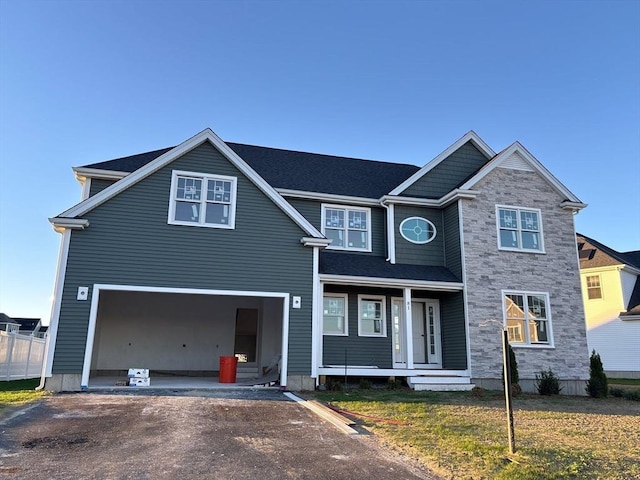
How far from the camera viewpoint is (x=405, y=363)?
14.9 meters

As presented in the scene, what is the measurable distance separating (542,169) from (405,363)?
8092 millimetres

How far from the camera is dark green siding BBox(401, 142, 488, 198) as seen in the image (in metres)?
16.2

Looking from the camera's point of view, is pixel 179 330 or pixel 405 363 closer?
pixel 405 363

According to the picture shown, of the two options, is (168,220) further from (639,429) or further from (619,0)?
(619,0)

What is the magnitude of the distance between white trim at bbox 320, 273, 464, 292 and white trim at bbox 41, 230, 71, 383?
670cm

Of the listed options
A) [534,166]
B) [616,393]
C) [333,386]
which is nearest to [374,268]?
[333,386]

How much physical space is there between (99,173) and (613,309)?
24.4 metres

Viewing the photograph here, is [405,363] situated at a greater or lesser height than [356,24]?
lesser

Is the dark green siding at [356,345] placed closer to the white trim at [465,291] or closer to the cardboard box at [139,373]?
the white trim at [465,291]

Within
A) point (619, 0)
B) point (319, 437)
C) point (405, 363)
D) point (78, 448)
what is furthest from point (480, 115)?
point (78, 448)

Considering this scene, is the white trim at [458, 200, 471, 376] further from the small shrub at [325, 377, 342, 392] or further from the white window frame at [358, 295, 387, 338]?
the small shrub at [325, 377, 342, 392]

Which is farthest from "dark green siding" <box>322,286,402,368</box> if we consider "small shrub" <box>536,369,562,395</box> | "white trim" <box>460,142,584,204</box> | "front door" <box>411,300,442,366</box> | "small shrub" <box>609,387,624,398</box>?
"small shrub" <box>609,387,624,398</box>

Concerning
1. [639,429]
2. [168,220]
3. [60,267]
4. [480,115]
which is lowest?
[639,429]

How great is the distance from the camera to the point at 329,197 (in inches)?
612
